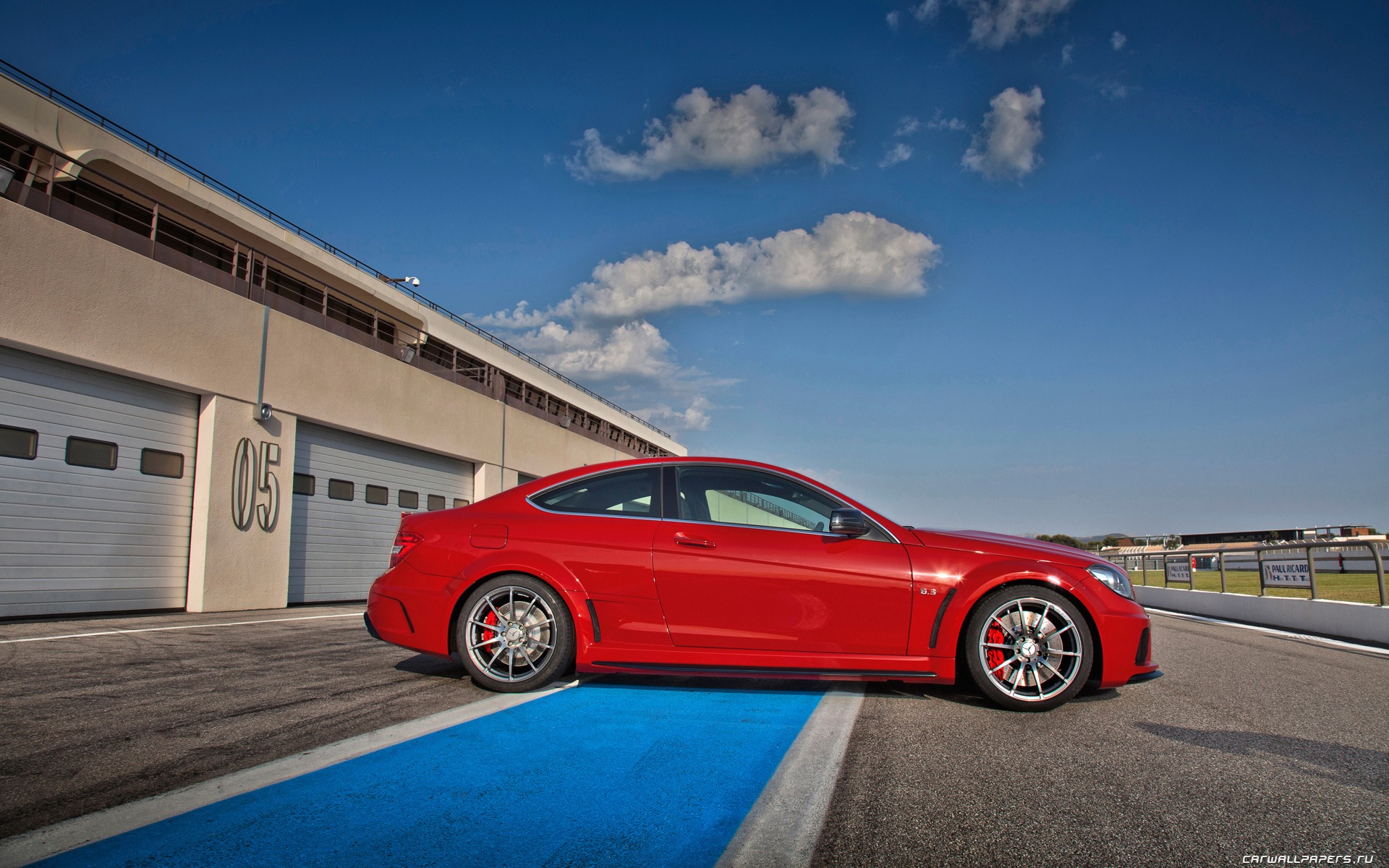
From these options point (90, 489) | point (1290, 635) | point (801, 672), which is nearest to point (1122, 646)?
point (801, 672)

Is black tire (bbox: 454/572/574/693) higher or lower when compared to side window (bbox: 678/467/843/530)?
lower

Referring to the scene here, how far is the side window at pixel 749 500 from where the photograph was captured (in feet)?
14.5

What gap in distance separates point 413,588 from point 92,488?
26.8 feet

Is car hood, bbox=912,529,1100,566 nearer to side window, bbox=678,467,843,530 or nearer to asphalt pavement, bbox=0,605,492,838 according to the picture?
side window, bbox=678,467,843,530

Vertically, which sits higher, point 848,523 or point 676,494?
point 676,494

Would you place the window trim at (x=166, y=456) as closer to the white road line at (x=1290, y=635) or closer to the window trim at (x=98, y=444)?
the window trim at (x=98, y=444)

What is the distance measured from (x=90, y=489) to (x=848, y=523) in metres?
10.3

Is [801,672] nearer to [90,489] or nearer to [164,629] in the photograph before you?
[164,629]

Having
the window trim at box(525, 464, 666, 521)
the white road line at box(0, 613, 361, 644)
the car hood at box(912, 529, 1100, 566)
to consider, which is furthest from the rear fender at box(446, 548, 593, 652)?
the white road line at box(0, 613, 361, 644)

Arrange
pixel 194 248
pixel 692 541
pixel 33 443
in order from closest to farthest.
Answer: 1. pixel 692 541
2. pixel 33 443
3. pixel 194 248

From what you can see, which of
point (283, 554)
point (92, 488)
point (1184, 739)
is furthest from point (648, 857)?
point (283, 554)

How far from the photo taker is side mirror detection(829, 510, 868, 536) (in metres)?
4.21

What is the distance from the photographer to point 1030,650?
4098 millimetres

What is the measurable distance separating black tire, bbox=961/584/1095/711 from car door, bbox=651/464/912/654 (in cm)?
44
